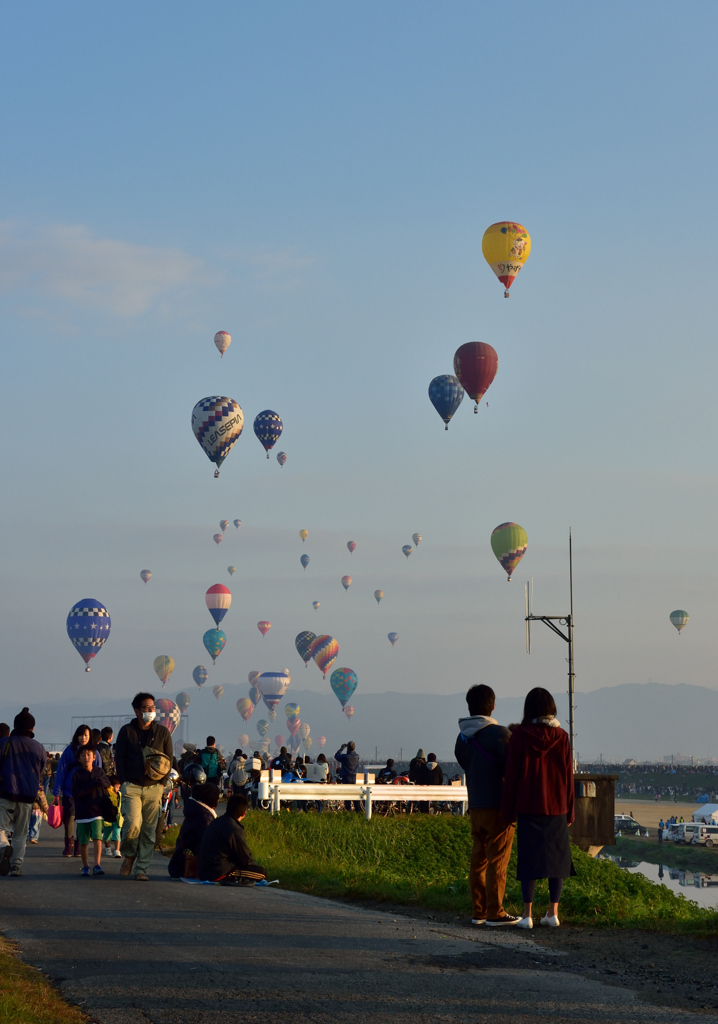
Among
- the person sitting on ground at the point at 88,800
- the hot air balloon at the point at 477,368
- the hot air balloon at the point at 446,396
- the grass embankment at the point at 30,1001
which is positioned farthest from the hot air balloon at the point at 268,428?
the grass embankment at the point at 30,1001

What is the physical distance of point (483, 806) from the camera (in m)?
9.77

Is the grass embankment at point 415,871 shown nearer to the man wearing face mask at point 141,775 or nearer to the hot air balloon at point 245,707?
the man wearing face mask at point 141,775

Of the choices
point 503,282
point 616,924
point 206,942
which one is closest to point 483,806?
point 616,924

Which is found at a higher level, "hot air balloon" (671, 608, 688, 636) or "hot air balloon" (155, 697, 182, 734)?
"hot air balloon" (671, 608, 688, 636)

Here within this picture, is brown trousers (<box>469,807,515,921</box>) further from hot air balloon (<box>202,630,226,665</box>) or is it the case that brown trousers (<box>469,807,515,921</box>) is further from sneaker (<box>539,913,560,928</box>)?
hot air balloon (<box>202,630,226,665</box>)

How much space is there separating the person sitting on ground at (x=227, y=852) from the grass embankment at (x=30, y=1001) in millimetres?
5340

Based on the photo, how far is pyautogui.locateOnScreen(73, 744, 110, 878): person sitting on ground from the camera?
1417 cm

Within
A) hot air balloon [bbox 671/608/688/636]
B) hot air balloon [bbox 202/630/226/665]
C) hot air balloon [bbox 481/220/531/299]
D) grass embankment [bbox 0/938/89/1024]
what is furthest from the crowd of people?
hot air balloon [bbox 671/608/688/636]

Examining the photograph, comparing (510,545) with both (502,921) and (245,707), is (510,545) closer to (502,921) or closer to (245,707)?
(502,921)

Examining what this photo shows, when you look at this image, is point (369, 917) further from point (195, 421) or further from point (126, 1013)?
point (195, 421)

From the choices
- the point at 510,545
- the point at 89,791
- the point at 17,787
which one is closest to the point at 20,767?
the point at 17,787

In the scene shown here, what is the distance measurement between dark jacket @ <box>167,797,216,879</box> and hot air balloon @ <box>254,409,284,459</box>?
6250 cm

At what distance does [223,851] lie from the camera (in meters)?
13.0

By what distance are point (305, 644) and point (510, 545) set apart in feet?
137
